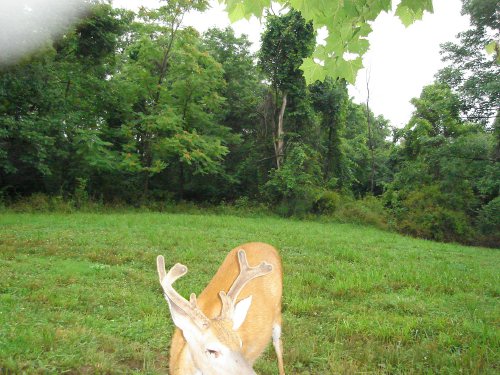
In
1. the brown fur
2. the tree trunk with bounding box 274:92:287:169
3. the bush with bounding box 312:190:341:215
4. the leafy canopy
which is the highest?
the tree trunk with bounding box 274:92:287:169

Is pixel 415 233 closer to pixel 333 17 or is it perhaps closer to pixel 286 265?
pixel 286 265

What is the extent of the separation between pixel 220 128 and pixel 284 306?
1977 centimetres

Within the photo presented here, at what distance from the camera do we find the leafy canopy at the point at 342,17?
2.77m

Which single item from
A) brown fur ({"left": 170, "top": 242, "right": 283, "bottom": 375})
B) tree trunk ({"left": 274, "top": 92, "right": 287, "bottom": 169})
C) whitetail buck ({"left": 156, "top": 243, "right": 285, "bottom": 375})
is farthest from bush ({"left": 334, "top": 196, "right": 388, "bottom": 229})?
whitetail buck ({"left": 156, "top": 243, "right": 285, "bottom": 375})

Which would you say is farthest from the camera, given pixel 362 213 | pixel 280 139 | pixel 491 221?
pixel 280 139

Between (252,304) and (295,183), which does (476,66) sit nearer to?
(295,183)

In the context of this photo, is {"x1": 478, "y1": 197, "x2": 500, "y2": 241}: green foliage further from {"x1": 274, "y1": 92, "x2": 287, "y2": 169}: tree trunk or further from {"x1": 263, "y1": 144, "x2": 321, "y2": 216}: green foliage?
{"x1": 274, "y1": 92, "x2": 287, "y2": 169}: tree trunk

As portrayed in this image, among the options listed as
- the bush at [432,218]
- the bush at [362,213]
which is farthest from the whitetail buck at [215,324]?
the bush at [362,213]

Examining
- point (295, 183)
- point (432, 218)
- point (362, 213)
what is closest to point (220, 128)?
point (295, 183)

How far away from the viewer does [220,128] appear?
24.7 meters

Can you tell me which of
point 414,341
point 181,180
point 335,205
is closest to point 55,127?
point 181,180

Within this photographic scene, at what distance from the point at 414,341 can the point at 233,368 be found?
11.7 feet

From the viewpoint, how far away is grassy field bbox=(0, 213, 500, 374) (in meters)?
3.96

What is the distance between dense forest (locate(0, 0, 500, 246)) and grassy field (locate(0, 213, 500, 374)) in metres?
8.09
